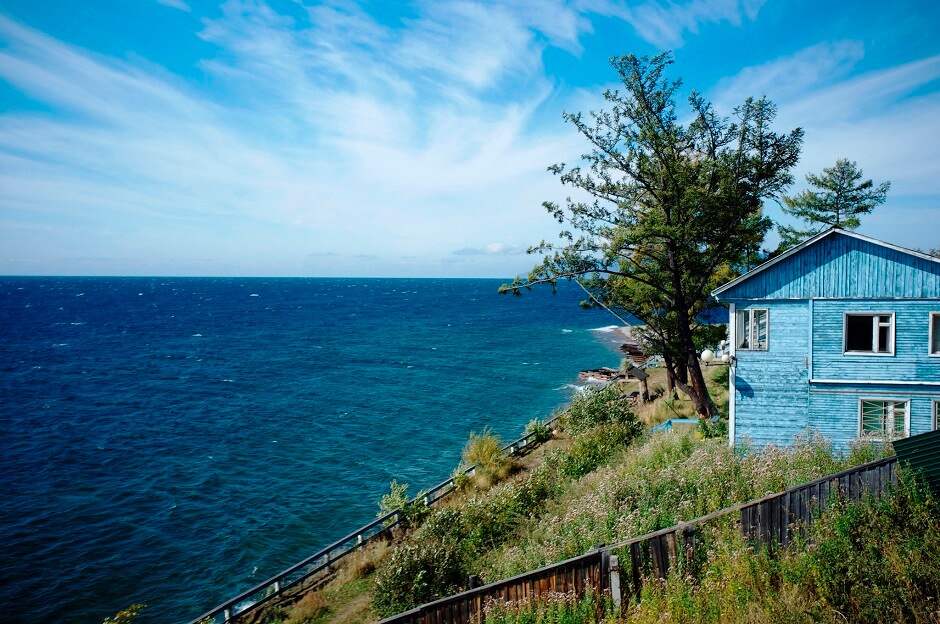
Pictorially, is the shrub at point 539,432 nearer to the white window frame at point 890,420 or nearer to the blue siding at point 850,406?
the blue siding at point 850,406

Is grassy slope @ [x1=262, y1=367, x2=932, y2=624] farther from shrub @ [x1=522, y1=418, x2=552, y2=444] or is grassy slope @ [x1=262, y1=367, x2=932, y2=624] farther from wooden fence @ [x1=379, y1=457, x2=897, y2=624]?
shrub @ [x1=522, y1=418, x2=552, y2=444]

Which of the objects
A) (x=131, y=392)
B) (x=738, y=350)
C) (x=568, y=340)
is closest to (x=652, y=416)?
(x=738, y=350)

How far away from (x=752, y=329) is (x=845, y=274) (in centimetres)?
Answer: 295

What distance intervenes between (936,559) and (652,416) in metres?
18.6

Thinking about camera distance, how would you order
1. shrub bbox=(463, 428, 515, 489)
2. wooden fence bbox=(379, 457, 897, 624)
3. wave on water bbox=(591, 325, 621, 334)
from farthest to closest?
→ wave on water bbox=(591, 325, 621, 334)
shrub bbox=(463, 428, 515, 489)
wooden fence bbox=(379, 457, 897, 624)

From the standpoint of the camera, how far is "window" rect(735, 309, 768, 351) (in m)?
16.2

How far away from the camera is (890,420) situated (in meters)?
15.0

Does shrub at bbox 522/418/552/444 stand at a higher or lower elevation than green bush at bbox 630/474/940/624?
lower

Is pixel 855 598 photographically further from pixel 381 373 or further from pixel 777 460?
pixel 381 373

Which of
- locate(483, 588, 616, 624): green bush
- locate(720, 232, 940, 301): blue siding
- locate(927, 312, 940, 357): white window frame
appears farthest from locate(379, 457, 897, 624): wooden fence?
locate(927, 312, 940, 357): white window frame

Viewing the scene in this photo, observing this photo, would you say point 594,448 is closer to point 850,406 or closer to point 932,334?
point 850,406

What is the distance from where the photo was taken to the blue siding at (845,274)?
14.4 metres

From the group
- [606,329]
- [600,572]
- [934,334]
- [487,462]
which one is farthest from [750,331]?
[606,329]

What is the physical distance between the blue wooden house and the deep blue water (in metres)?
16.9
